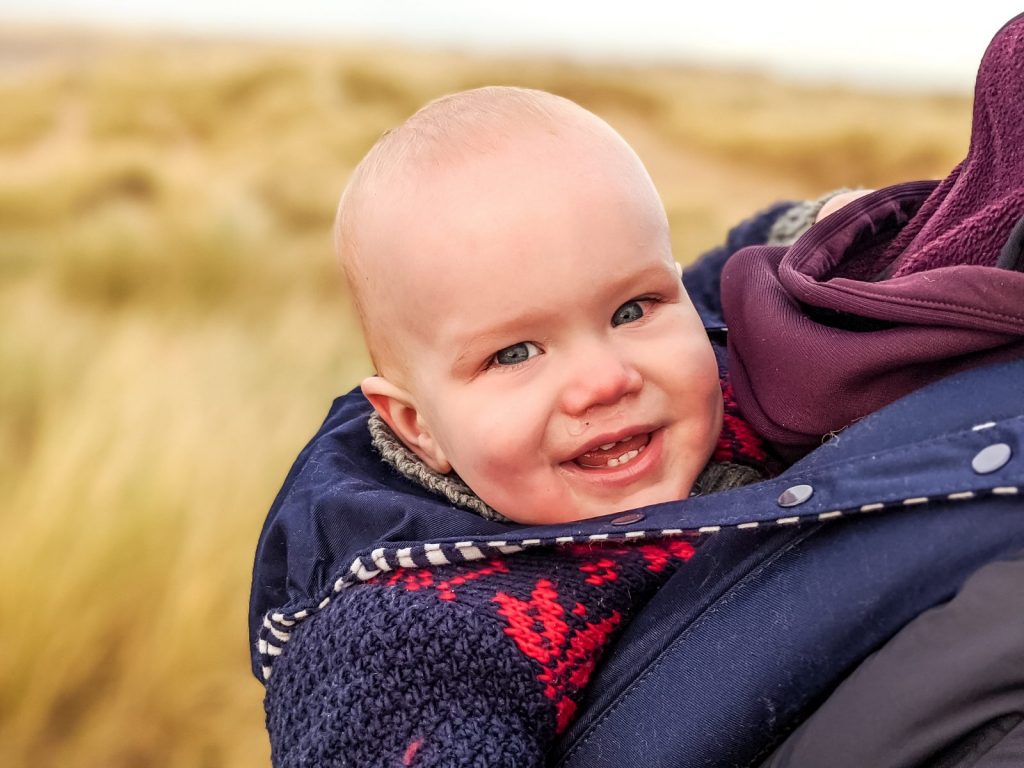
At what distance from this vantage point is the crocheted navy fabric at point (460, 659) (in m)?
0.74

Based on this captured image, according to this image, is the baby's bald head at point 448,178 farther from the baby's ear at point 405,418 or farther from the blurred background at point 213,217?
the blurred background at point 213,217

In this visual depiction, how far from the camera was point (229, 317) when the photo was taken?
6.38ft

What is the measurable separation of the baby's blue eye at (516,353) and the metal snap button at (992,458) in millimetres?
346

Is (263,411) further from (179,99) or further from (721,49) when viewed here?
(721,49)

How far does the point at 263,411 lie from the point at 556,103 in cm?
107

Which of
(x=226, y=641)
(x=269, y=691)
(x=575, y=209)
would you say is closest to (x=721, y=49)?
(x=226, y=641)

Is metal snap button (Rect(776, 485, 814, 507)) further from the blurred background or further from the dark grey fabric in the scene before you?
the blurred background

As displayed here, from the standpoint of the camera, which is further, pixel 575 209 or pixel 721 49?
pixel 721 49

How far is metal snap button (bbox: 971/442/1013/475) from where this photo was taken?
60 cm

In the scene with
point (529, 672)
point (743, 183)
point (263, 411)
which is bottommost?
point (263, 411)

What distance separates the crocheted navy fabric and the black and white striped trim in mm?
11

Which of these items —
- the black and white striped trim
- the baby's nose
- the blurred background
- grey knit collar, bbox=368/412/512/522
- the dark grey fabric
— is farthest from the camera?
the blurred background

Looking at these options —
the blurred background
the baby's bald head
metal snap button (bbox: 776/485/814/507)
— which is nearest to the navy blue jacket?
metal snap button (bbox: 776/485/814/507)

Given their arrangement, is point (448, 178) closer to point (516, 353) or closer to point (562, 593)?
point (516, 353)
